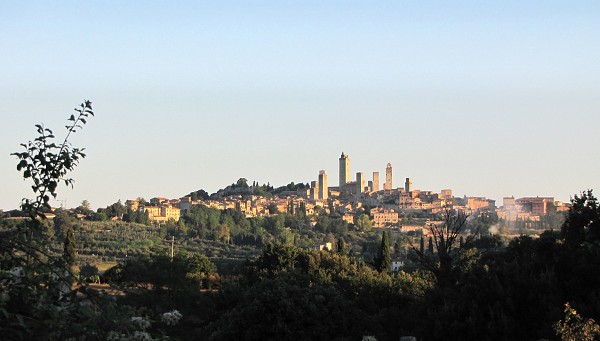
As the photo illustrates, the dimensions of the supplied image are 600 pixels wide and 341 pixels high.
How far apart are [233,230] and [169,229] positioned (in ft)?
36.3

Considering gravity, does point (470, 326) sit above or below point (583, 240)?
below

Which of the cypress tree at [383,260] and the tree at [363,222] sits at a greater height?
the tree at [363,222]

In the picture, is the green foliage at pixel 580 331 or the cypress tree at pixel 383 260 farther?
the cypress tree at pixel 383 260

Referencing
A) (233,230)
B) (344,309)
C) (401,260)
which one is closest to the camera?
(344,309)

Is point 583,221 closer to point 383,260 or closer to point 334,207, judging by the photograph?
point 383,260

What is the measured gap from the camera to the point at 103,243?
86.9 m

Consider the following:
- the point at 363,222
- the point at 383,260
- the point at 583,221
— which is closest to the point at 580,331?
the point at 583,221

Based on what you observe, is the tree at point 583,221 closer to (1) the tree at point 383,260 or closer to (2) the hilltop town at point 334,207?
(1) the tree at point 383,260

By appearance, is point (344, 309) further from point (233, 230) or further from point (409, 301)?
point (233, 230)

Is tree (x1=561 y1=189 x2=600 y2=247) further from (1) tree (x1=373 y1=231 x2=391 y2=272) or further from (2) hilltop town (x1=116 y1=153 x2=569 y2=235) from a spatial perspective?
(2) hilltop town (x1=116 y1=153 x2=569 y2=235)

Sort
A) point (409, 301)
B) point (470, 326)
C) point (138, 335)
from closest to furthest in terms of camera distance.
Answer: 1. point (138, 335)
2. point (470, 326)
3. point (409, 301)

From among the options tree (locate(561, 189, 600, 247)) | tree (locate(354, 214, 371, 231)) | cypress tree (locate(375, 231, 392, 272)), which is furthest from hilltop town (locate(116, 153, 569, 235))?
tree (locate(561, 189, 600, 247))

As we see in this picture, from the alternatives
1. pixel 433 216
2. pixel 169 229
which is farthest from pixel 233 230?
pixel 433 216

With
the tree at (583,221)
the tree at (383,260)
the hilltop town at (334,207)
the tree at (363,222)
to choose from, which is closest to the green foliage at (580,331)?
the tree at (583,221)
